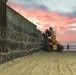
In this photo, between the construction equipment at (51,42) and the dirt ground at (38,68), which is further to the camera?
the construction equipment at (51,42)

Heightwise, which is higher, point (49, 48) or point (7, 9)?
point (7, 9)

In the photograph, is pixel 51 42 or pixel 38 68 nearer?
pixel 38 68

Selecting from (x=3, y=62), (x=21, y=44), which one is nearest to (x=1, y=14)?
(x=3, y=62)

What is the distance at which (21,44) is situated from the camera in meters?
26.4

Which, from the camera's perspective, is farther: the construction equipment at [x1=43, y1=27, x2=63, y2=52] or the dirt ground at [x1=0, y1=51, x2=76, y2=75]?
the construction equipment at [x1=43, y1=27, x2=63, y2=52]

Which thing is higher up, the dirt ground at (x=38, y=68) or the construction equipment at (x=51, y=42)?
the construction equipment at (x=51, y=42)

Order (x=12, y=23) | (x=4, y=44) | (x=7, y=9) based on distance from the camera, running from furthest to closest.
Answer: (x=12, y=23) → (x=7, y=9) → (x=4, y=44)

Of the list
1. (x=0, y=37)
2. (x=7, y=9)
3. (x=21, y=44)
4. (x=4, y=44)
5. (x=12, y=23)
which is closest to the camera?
(x=0, y=37)

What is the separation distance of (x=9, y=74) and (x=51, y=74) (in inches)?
76.8

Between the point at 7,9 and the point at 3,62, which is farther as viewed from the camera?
the point at 7,9

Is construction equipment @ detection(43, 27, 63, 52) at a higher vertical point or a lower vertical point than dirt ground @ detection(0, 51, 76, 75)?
higher

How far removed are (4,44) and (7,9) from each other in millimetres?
3399

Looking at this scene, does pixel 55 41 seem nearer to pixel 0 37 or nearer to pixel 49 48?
pixel 49 48

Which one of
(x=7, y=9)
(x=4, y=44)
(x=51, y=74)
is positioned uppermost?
(x=7, y=9)
